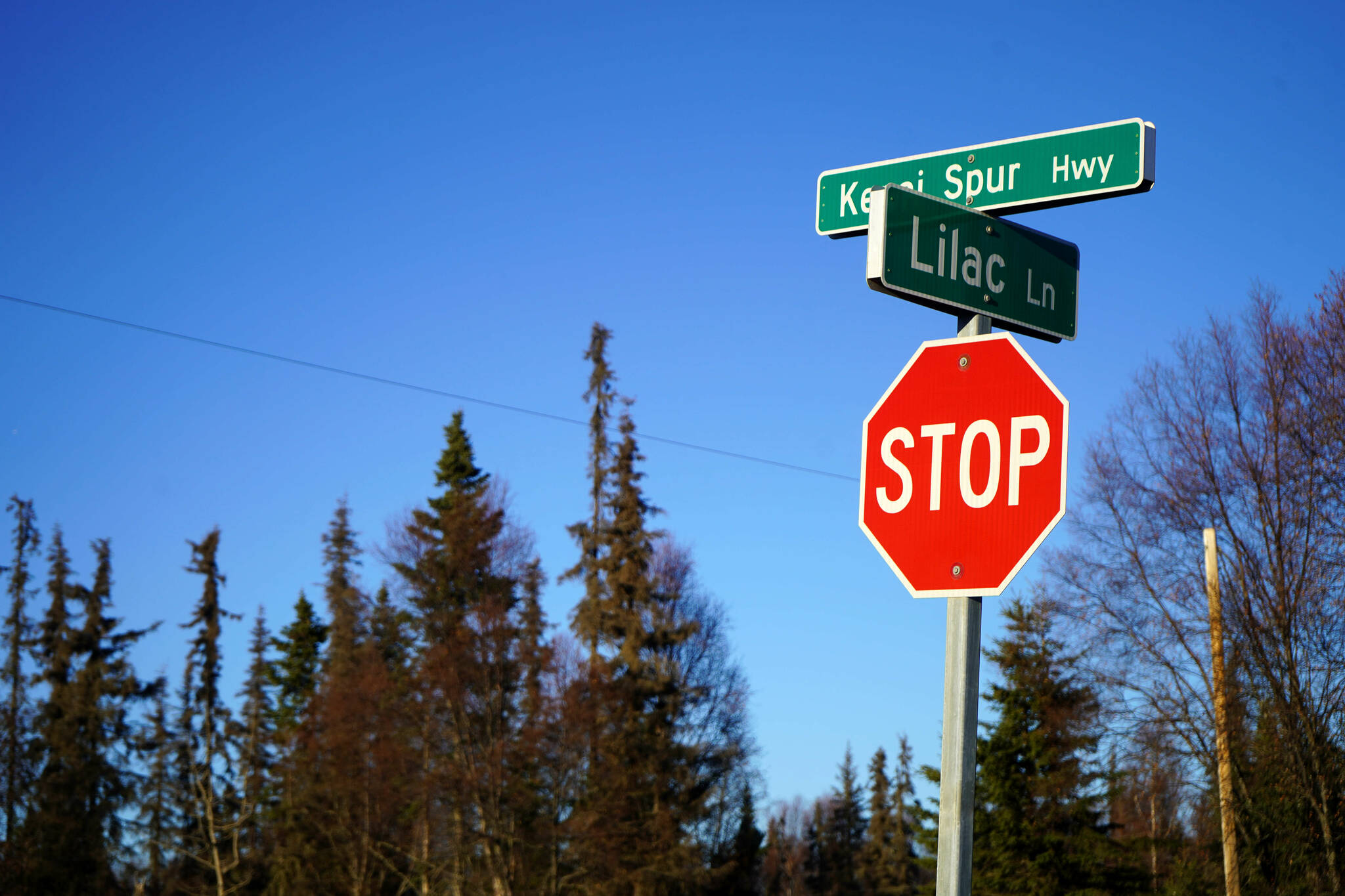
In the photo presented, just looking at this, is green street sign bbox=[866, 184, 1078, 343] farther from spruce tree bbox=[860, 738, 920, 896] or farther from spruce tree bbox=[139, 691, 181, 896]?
spruce tree bbox=[860, 738, 920, 896]

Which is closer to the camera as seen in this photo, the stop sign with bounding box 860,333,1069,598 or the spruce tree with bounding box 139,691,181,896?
the stop sign with bounding box 860,333,1069,598

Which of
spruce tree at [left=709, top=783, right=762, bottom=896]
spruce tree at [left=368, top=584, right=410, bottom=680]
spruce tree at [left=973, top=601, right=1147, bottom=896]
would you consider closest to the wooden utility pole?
spruce tree at [left=973, top=601, right=1147, bottom=896]

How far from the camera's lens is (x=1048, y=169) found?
15.3ft

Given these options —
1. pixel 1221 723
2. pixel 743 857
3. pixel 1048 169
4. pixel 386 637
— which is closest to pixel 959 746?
pixel 1048 169

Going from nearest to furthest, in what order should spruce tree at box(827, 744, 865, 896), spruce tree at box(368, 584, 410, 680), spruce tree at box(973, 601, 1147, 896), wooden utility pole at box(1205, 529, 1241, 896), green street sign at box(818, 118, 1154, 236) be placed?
1. green street sign at box(818, 118, 1154, 236)
2. wooden utility pole at box(1205, 529, 1241, 896)
3. spruce tree at box(973, 601, 1147, 896)
4. spruce tree at box(368, 584, 410, 680)
5. spruce tree at box(827, 744, 865, 896)

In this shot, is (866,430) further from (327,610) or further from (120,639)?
(327,610)

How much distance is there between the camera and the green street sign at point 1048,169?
464cm

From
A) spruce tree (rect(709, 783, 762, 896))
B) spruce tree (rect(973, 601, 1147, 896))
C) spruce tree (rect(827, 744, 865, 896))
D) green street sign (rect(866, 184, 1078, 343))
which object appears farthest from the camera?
spruce tree (rect(827, 744, 865, 896))

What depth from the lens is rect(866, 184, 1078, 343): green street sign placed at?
4.25 m

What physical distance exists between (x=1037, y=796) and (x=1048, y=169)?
32.5 metres

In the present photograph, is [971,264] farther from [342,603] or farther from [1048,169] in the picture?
[342,603]

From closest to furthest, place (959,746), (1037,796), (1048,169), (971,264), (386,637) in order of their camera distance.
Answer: (959,746), (971,264), (1048,169), (1037,796), (386,637)

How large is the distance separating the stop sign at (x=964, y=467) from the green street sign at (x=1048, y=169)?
2.90ft

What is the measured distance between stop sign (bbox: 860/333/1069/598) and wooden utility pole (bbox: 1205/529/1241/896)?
2001cm
